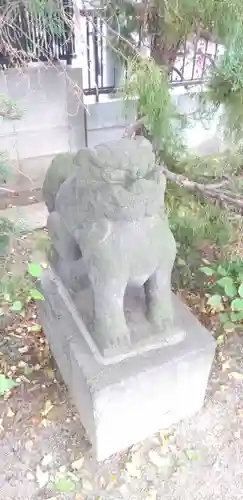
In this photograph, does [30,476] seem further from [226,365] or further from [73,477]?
[226,365]

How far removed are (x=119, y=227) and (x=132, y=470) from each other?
0.70m

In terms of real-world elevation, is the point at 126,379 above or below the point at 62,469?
above

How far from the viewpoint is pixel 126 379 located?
1.21m

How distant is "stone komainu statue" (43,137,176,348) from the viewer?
1.04 m

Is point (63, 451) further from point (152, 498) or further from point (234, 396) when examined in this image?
point (234, 396)

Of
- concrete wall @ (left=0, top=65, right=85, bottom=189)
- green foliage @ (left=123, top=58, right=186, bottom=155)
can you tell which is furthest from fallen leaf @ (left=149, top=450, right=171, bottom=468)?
concrete wall @ (left=0, top=65, right=85, bottom=189)

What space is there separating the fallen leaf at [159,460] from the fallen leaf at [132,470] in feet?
0.16

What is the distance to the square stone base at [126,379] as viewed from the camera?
123 cm

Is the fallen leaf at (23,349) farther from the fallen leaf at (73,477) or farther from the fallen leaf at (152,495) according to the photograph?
the fallen leaf at (152,495)

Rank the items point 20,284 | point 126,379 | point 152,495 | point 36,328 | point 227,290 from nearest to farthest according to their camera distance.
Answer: point 126,379 → point 152,495 → point 20,284 → point 227,290 → point 36,328

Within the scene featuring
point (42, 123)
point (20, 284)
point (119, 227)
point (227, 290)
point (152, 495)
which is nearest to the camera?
point (119, 227)

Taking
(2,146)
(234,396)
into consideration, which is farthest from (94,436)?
(2,146)

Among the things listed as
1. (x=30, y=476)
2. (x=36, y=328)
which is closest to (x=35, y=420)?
(x=30, y=476)

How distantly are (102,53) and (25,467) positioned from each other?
7.64 ft
